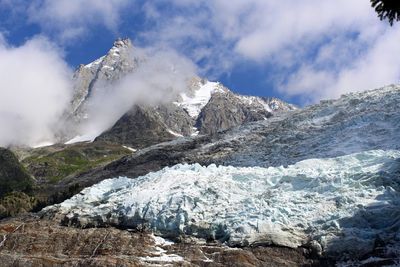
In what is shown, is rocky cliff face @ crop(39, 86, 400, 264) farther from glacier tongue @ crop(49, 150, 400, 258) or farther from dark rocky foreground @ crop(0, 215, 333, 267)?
dark rocky foreground @ crop(0, 215, 333, 267)

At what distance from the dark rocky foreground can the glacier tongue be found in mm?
1444

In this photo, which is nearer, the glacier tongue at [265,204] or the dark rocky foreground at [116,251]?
the dark rocky foreground at [116,251]

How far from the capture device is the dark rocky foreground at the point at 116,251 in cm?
3972

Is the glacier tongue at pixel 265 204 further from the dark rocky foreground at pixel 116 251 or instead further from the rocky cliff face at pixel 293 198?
the dark rocky foreground at pixel 116 251

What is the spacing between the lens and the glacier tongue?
139 feet

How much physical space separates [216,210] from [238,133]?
39641 mm

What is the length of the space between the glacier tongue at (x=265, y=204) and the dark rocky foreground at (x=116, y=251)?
4.74ft

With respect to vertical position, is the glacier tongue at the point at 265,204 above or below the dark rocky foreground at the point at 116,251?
above

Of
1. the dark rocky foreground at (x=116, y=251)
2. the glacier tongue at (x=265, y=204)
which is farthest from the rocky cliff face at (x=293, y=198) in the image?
the dark rocky foreground at (x=116, y=251)

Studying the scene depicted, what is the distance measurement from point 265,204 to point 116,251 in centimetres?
1171

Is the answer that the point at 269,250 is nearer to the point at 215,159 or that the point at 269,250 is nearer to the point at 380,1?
the point at 380,1

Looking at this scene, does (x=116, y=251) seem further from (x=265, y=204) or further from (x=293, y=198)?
(x=293, y=198)

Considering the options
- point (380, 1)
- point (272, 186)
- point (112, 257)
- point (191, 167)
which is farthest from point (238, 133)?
point (380, 1)

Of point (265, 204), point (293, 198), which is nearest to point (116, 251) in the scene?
point (265, 204)
